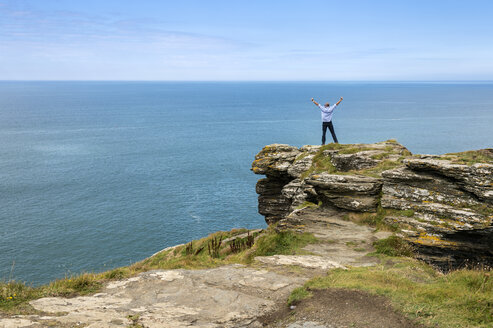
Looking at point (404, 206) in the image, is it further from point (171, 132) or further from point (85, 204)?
point (171, 132)

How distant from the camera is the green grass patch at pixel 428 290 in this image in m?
9.95

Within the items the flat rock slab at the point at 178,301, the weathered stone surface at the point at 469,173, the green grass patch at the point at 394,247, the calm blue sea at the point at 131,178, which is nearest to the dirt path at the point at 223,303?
the flat rock slab at the point at 178,301

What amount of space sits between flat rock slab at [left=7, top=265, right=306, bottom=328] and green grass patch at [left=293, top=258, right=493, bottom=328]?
1622 millimetres

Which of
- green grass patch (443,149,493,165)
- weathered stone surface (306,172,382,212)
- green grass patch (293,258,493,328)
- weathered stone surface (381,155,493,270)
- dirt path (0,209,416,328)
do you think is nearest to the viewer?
green grass patch (293,258,493,328)

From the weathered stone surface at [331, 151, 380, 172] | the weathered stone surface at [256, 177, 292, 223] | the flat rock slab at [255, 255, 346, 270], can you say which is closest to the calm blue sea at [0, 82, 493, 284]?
the flat rock slab at [255, 255, 346, 270]

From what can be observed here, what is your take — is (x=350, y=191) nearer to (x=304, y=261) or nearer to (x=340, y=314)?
(x=304, y=261)

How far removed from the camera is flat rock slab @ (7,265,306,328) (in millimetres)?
10656

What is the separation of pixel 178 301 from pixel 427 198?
1503 centimetres

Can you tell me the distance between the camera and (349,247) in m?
18.9

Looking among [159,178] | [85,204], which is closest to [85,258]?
[85,204]

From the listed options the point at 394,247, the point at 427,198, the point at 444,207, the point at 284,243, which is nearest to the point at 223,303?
the point at 284,243

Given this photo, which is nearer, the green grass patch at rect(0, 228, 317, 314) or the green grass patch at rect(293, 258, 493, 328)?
the green grass patch at rect(293, 258, 493, 328)

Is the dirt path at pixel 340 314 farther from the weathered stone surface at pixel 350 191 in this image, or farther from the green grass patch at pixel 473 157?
the green grass patch at pixel 473 157

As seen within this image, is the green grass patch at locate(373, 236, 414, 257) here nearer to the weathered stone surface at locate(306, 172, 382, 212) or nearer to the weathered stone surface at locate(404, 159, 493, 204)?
the weathered stone surface at locate(306, 172, 382, 212)
